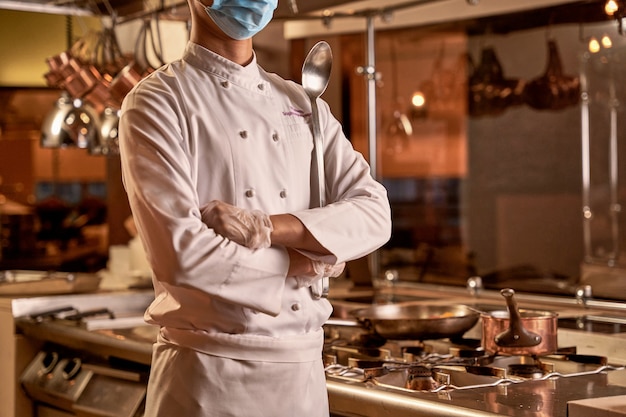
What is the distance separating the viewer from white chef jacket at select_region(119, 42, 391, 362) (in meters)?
1.57

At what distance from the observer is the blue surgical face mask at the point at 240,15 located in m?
1.66

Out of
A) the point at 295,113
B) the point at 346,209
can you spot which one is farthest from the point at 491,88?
the point at 346,209

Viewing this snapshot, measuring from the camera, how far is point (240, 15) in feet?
5.47

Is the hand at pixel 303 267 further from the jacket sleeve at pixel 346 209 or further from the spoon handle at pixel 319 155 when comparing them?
the spoon handle at pixel 319 155

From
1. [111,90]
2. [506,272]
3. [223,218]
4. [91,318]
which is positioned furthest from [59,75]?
[506,272]

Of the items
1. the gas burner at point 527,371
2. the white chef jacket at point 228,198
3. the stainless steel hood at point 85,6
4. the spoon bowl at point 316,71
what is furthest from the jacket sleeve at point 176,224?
the stainless steel hood at point 85,6

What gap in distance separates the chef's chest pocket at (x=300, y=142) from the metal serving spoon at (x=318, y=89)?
0.04 feet

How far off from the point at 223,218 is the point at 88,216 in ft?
17.0

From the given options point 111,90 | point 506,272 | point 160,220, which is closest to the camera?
point 160,220

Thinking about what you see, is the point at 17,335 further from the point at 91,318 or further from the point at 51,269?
the point at 51,269

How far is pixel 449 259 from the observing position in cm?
550

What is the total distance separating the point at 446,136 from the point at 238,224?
439 centimetres

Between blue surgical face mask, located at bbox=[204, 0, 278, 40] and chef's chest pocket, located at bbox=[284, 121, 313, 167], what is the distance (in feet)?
0.64

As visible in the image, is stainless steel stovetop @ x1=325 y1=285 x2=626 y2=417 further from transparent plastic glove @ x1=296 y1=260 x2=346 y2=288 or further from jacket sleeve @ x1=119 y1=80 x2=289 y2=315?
jacket sleeve @ x1=119 y1=80 x2=289 y2=315
